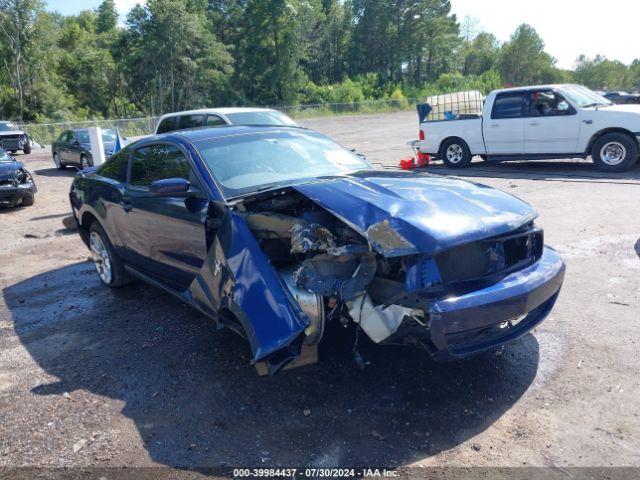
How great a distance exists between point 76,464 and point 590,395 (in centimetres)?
312

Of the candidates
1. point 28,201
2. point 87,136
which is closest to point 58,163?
point 87,136

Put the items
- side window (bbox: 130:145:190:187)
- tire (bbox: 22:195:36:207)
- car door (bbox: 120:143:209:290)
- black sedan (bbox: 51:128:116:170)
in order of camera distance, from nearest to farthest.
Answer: car door (bbox: 120:143:209:290) → side window (bbox: 130:145:190:187) → tire (bbox: 22:195:36:207) → black sedan (bbox: 51:128:116:170)

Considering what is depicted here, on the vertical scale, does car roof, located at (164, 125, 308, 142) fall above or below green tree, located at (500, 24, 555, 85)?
below

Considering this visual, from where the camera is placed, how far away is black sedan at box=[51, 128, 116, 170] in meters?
16.6

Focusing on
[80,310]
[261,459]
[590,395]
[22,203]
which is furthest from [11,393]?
[22,203]

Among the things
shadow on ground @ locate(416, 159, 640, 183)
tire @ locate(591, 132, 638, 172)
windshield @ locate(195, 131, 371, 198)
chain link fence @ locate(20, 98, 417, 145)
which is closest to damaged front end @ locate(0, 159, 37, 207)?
windshield @ locate(195, 131, 371, 198)

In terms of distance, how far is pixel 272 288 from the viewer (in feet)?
11.3

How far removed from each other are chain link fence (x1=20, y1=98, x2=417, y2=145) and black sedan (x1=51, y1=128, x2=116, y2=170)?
12.6m

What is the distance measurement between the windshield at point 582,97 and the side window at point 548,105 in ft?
0.63

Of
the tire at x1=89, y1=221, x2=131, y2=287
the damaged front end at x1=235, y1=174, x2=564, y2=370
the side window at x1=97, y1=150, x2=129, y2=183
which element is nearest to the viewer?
the damaged front end at x1=235, y1=174, x2=564, y2=370

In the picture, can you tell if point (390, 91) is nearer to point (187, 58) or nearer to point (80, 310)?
point (187, 58)

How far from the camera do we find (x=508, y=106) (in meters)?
12.5

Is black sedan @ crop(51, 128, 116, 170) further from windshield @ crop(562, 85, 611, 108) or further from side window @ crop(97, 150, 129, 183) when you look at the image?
windshield @ crop(562, 85, 611, 108)

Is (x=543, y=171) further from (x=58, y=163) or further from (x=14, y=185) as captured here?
(x=58, y=163)
